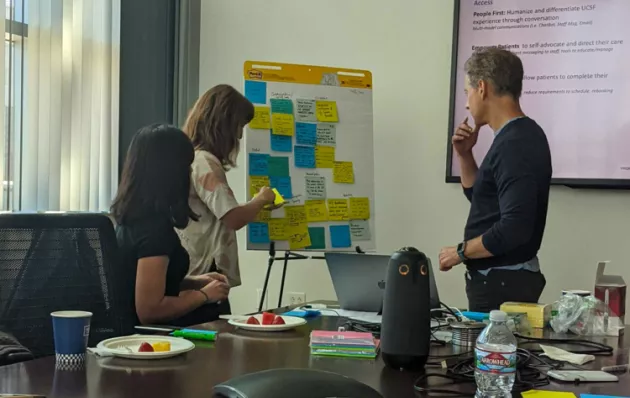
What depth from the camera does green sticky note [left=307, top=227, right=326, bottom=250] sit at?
329 cm

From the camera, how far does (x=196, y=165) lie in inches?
101

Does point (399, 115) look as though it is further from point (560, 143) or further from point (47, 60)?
point (47, 60)

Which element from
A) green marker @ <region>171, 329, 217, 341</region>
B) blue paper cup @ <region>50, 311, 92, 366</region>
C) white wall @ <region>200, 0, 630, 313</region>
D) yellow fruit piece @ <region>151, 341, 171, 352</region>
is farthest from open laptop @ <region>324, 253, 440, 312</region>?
white wall @ <region>200, 0, 630, 313</region>

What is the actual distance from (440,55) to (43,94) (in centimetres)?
182

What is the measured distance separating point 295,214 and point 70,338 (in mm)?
2007

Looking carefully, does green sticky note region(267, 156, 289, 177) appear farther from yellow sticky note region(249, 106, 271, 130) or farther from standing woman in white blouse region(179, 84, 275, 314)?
standing woman in white blouse region(179, 84, 275, 314)

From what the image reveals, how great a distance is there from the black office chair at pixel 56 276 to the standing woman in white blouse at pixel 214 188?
2.39 feet

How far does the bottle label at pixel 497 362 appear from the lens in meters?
1.14

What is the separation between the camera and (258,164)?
10.7 feet

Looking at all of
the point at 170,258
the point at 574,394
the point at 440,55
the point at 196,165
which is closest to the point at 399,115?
the point at 440,55

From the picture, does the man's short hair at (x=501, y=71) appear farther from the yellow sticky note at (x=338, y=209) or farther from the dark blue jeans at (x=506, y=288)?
the yellow sticky note at (x=338, y=209)

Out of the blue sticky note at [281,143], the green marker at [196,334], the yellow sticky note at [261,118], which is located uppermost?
the yellow sticky note at [261,118]

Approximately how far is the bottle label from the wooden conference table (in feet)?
0.22

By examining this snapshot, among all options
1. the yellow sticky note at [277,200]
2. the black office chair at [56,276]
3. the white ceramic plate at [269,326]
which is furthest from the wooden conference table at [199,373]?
the yellow sticky note at [277,200]
